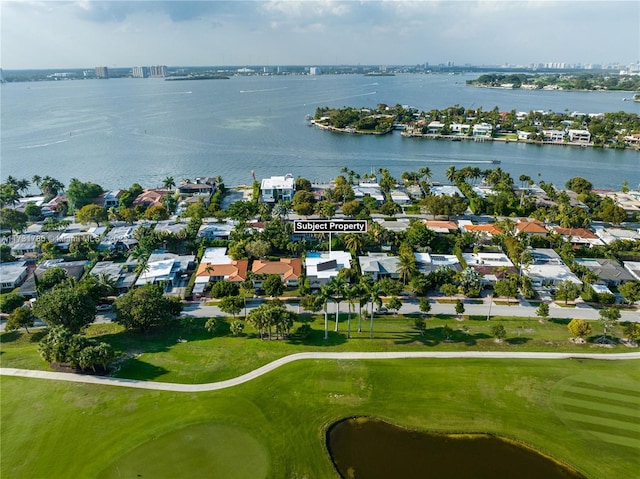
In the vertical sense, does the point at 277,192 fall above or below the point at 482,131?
below

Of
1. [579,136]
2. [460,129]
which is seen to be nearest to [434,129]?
[460,129]

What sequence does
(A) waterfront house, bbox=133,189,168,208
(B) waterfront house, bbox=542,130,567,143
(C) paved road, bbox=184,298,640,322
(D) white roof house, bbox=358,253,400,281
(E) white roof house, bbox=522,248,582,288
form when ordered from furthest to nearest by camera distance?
1. (B) waterfront house, bbox=542,130,567,143
2. (A) waterfront house, bbox=133,189,168,208
3. (D) white roof house, bbox=358,253,400,281
4. (E) white roof house, bbox=522,248,582,288
5. (C) paved road, bbox=184,298,640,322

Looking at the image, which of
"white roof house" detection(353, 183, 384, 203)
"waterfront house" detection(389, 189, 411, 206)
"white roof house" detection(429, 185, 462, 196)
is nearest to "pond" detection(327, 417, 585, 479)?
"waterfront house" detection(389, 189, 411, 206)

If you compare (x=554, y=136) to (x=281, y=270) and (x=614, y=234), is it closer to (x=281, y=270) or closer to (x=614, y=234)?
Answer: (x=614, y=234)

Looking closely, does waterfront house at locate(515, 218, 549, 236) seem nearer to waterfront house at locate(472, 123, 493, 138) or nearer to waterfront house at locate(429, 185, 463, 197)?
waterfront house at locate(429, 185, 463, 197)

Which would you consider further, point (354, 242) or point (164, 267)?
point (354, 242)
